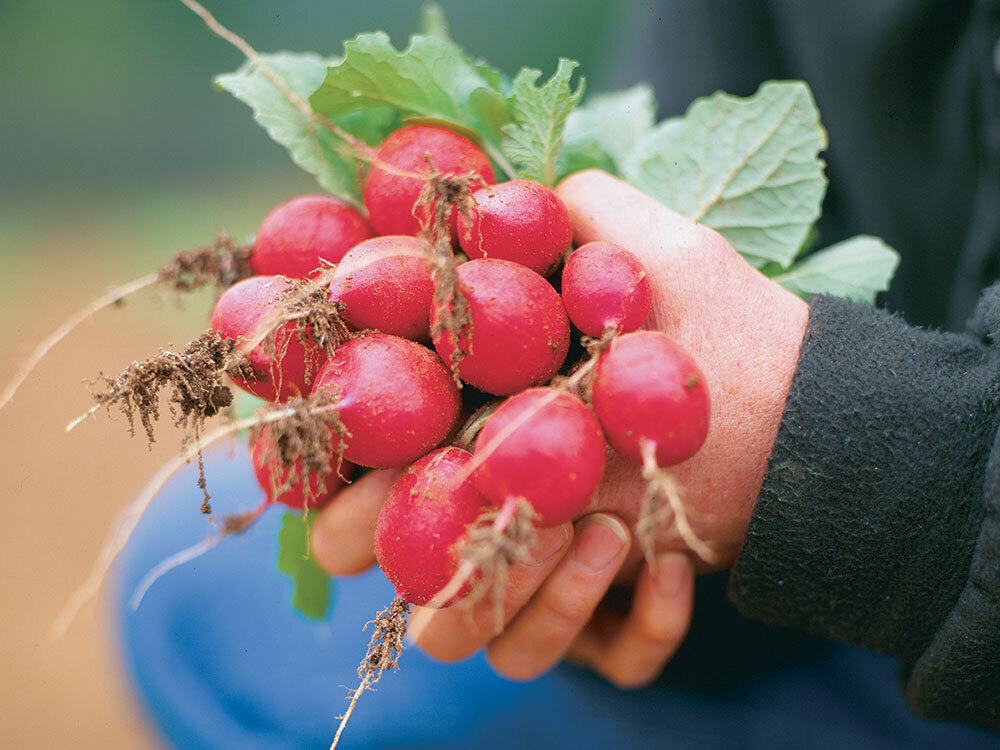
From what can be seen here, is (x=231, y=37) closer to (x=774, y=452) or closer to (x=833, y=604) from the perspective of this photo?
(x=774, y=452)

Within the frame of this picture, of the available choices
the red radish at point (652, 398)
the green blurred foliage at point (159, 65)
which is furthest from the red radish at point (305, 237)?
the green blurred foliage at point (159, 65)

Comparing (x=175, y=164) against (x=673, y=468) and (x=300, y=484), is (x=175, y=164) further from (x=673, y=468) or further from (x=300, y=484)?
(x=673, y=468)

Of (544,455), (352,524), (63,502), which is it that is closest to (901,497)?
(544,455)

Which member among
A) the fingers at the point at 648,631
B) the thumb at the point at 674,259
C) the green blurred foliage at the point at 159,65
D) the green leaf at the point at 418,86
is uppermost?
the green blurred foliage at the point at 159,65

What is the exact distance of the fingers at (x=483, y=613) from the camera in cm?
91

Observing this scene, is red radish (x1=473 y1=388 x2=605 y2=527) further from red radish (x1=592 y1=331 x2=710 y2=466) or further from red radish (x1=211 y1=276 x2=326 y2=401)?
red radish (x1=211 y1=276 x2=326 y2=401)

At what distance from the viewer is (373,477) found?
1001 millimetres

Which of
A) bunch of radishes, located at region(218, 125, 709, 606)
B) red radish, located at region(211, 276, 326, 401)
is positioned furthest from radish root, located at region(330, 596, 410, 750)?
red radish, located at region(211, 276, 326, 401)

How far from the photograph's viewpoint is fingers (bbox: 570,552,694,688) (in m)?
1.09

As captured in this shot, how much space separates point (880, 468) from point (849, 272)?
1.41 feet

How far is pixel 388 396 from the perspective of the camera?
0.80m

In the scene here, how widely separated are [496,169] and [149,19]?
567cm

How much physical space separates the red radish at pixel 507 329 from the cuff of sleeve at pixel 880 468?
316 mm

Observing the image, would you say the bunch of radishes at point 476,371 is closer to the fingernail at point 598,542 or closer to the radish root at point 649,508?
the radish root at point 649,508
